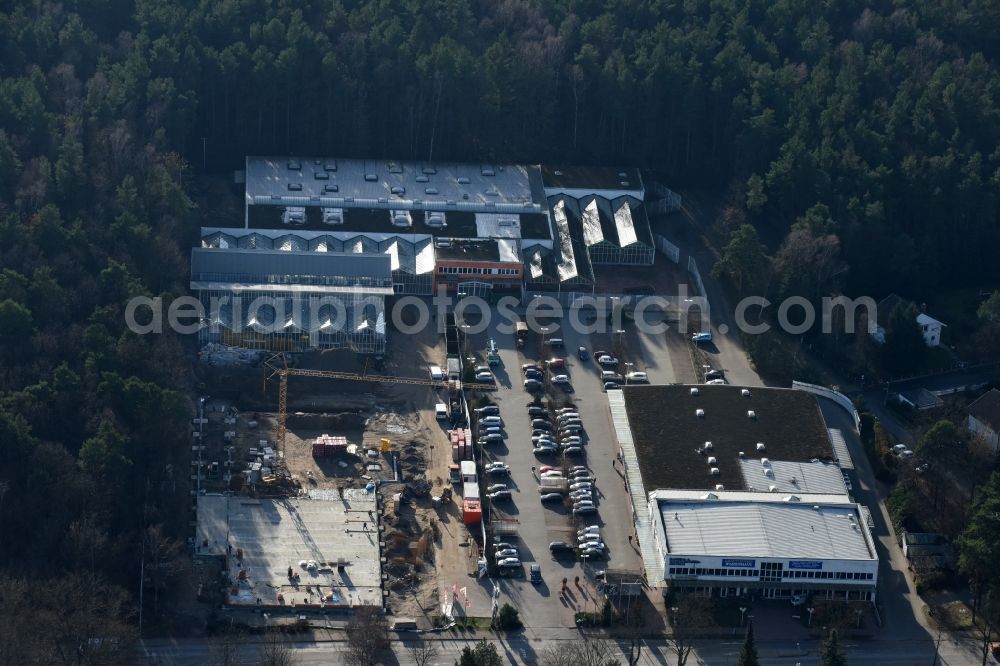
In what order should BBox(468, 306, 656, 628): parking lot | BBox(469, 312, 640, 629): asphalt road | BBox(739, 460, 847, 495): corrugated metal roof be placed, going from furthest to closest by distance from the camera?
BBox(739, 460, 847, 495): corrugated metal roof, BBox(468, 306, 656, 628): parking lot, BBox(469, 312, 640, 629): asphalt road

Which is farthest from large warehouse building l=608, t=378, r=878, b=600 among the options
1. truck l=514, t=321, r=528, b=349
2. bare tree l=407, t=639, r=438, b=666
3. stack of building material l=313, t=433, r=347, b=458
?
stack of building material l=313, t=433, r=347, b=458

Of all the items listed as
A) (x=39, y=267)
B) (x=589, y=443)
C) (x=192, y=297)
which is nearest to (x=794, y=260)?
(x=589, y=443)

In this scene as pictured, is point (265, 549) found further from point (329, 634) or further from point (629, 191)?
point (629, 191)

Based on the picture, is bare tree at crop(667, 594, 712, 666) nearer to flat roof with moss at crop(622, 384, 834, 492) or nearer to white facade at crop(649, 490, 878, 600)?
white facade at crop(649, 490, 878, 600)

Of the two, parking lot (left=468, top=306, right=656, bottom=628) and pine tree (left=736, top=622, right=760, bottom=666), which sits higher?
parking lot (left=468, top=306, right=656, bottom=628)

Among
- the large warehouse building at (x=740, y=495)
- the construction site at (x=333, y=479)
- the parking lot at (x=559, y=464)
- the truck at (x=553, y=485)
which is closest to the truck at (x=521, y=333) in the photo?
the parking lot at (x=559, y=464)

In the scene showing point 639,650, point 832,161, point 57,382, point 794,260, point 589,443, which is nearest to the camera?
point 639,650
